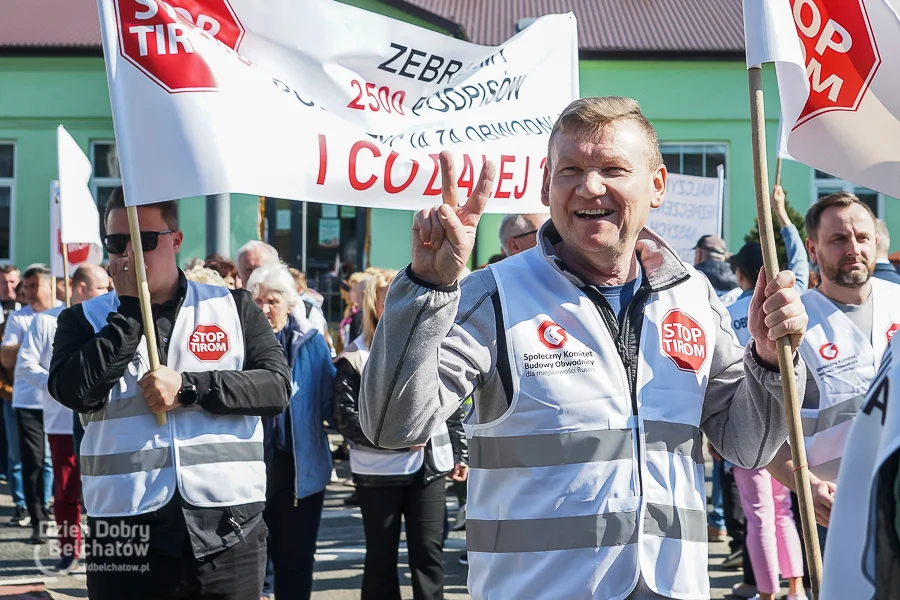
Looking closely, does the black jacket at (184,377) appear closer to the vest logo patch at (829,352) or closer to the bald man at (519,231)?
the bald man at (519,231)

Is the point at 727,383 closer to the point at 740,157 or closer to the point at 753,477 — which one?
the point at 753,477

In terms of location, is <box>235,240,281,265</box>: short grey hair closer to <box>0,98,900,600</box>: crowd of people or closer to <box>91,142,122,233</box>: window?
<box>0,98,900,600</box>: crowd of people

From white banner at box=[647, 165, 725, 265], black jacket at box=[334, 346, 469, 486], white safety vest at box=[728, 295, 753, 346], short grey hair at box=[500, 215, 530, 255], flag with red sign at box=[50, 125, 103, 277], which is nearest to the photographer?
black jacket at box=[334, 346, 469, 486]

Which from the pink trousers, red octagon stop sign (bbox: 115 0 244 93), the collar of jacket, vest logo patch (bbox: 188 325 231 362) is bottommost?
A: the pink trousers

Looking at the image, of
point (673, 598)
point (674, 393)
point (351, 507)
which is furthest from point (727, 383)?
point (351, 507)

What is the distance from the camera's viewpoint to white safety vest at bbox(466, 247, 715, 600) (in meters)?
2.38

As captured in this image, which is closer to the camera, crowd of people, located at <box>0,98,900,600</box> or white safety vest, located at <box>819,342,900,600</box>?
white safety vest, located at <box>819,342,900,600</box>

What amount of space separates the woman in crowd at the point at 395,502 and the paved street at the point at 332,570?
1122 millimetres

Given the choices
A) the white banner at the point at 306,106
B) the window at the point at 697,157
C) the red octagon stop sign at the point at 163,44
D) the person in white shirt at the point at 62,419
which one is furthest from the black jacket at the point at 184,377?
the window at the point at 697,157

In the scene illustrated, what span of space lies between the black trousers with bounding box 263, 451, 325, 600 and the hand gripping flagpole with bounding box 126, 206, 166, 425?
198cm

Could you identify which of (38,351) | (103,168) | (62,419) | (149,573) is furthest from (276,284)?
(103,168)

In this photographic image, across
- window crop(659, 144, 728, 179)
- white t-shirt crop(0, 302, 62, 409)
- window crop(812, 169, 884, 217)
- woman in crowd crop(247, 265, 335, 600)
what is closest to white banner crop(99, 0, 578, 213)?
woman in crowd crop(247, 265, 335, 600)

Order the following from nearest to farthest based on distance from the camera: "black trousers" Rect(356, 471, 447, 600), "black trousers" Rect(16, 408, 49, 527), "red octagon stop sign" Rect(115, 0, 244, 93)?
1. "red octagon stop sign" Rect(115, 0, 244, 93)
2. "black trousers" Rect(356, 471, 447, 600)
3. "black trousers" Rect(16, 408, 49, 527)

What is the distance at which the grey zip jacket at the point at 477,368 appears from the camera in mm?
2244
